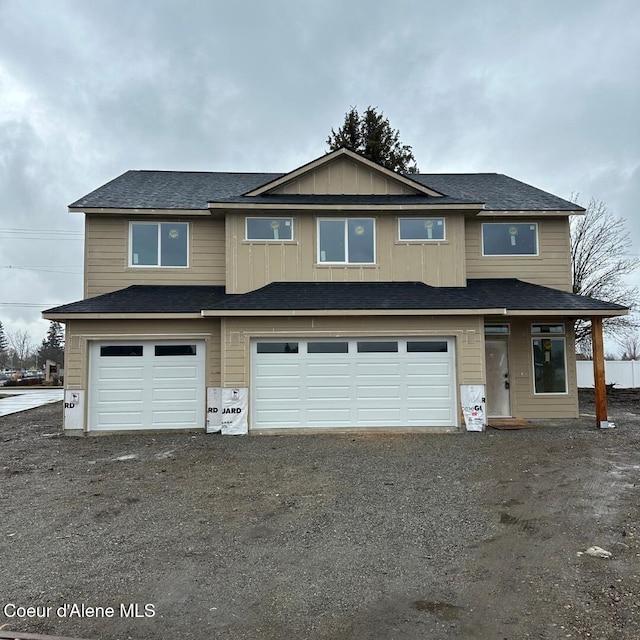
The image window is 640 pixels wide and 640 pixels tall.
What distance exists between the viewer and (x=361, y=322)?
1006 cm

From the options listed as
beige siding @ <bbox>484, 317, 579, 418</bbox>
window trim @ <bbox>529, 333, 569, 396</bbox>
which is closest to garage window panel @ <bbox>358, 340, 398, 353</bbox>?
beige siding @ <bbox>484, 317, 579, 418</bbox>

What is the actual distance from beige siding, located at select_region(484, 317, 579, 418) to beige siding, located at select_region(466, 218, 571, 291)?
4.43ft

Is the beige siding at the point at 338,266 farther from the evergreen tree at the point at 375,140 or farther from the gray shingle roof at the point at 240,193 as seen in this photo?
the evergreen tree at the point at 375,140

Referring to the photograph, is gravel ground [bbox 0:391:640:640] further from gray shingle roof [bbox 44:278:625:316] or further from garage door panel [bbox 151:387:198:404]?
gray shingle roof [bbox 44:278:625:316]

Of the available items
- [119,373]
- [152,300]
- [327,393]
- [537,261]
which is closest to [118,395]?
[119,373]

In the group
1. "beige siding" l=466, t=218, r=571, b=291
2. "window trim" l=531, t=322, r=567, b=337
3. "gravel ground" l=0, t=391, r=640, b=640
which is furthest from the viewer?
"beige siding" l=466, t=218, r=571, b=291

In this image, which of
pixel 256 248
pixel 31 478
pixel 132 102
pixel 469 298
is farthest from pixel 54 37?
pixel 469 298

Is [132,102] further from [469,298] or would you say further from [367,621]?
[367,621]

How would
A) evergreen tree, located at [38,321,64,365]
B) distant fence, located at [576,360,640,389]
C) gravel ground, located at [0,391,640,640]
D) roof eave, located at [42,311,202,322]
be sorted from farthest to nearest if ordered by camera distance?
evergreen tree, located at [38,321,64,365], distant fence, located at [576,360,640,389], roof eave, located at [42,311,202,322], gravel ground, located at [0,391,640,640]

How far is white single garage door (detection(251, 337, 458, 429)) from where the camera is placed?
32.8 ft

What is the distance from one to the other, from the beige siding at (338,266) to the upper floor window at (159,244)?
148cm

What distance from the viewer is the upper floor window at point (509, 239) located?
1215 centimetres

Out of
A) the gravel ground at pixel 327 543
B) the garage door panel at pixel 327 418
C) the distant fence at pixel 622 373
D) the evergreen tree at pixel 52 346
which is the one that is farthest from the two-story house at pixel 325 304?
the evergreen tree at pixel 52 346

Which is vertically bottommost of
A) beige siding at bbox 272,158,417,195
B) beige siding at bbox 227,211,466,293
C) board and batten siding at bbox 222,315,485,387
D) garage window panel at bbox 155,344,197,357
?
garage window panel at bbox 155,344,197,357
